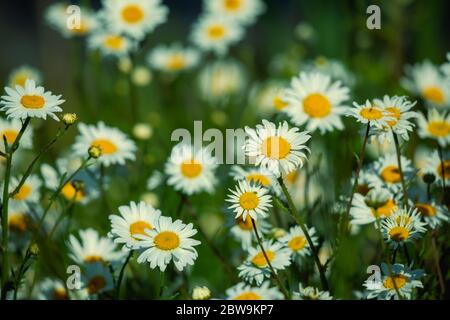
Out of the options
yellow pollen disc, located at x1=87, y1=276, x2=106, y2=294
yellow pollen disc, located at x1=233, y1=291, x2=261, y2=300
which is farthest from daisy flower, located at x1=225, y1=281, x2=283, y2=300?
yellow pollen disc, located at x1=87, y1=276, x2=106, y2=294

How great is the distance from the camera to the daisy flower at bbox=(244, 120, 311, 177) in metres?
1.45

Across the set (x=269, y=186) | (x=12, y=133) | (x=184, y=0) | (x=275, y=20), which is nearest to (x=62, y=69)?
(x=184, y=0)

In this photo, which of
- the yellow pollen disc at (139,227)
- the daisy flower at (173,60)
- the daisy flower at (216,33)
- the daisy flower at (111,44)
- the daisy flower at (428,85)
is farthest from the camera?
the daisy flower at (173,60)

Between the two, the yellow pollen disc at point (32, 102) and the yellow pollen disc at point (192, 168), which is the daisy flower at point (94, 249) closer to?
the yellow pollen disc at point (192, 168)

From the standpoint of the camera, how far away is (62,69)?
156 inches

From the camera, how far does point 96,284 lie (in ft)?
5.69

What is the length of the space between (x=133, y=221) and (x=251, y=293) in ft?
0.95

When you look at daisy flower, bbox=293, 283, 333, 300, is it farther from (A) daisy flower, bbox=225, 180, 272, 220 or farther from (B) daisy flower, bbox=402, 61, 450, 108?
(B) daisy flower, bbox=402, 61, 450, 108

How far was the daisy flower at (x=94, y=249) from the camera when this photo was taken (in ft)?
5.96

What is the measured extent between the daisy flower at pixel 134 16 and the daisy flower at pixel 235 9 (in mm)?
370

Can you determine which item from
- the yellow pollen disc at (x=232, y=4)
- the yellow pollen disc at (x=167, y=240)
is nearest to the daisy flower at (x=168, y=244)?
the yellow pollen disc at (x=167, y=240)

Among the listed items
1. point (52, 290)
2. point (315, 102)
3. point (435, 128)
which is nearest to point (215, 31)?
point (315, 102)

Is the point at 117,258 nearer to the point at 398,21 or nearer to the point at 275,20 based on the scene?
the point at 398,21

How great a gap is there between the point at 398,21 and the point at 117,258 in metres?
1.46
